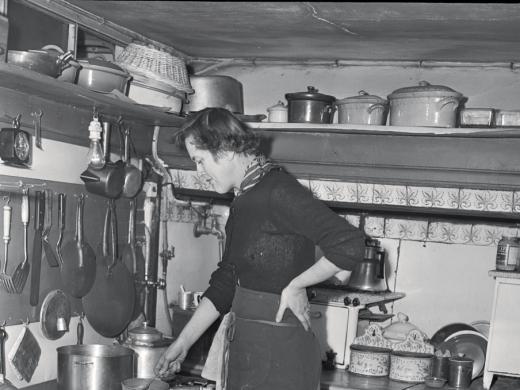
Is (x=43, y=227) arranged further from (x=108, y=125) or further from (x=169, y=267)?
(x=169, y=267)

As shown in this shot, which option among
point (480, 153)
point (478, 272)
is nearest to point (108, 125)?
point (480, 153)

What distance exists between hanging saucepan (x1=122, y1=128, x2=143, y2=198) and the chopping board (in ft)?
2.49

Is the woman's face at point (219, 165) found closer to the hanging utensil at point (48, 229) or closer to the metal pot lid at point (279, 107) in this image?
the hanging utensil at point (48, 229)

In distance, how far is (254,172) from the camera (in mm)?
2133

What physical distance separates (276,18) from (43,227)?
1160 mm

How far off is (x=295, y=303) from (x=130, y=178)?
1354 mm

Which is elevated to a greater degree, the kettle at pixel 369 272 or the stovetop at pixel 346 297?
the kettle at pixel 369 272

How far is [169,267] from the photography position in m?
3.76

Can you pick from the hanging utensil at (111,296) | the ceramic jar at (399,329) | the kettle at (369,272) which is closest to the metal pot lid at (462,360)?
the ceramic jar at (399,329)

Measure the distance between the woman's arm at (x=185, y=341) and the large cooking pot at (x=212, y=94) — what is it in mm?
1381

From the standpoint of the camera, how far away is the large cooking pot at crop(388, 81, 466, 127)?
3.11 metres

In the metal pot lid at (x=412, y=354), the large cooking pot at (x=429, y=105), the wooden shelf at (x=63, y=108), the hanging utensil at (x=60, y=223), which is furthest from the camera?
the metal pot lid at (x=412, y=354)

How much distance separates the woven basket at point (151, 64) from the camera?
10.2ft

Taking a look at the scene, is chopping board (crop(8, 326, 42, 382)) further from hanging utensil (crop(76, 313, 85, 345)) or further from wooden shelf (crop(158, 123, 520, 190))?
wooden shelf (crop(158, 123, 520, 190))
